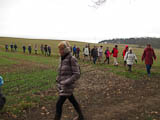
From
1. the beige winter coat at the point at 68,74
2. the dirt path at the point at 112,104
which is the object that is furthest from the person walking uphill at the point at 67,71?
the dirt path at the point at 112,104

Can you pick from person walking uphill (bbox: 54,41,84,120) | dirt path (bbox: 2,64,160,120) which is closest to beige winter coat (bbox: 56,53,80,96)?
person walking uphill (bbox: 54,41,84,120)

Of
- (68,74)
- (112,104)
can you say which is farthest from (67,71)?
(112,104)

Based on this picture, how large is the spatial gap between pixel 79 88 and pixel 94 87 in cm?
82

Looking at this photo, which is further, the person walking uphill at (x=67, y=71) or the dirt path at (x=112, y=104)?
the dirt path at (x=112, y=104)

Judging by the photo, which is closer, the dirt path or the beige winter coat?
the beige winter coat

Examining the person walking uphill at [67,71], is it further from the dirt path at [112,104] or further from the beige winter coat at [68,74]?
the dirt path at [112,104]

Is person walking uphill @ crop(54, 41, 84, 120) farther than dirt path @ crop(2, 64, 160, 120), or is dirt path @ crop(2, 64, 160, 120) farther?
dirt path @ crop(2, 64, 160, 120)

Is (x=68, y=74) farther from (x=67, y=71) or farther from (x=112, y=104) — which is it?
(x=112, y=104)

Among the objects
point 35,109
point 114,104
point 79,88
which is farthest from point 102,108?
point 79,88

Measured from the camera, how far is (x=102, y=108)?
20.3ft

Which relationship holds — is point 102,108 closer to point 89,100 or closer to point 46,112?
point 89,100

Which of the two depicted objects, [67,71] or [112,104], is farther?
[112,104]

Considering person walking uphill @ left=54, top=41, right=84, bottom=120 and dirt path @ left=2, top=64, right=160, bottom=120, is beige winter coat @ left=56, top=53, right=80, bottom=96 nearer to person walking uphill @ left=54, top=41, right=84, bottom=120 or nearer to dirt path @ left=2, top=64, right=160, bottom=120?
person walking uphill @ left=54, top=41, right=84, bottom=120

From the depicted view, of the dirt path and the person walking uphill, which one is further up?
the person walking uphill
